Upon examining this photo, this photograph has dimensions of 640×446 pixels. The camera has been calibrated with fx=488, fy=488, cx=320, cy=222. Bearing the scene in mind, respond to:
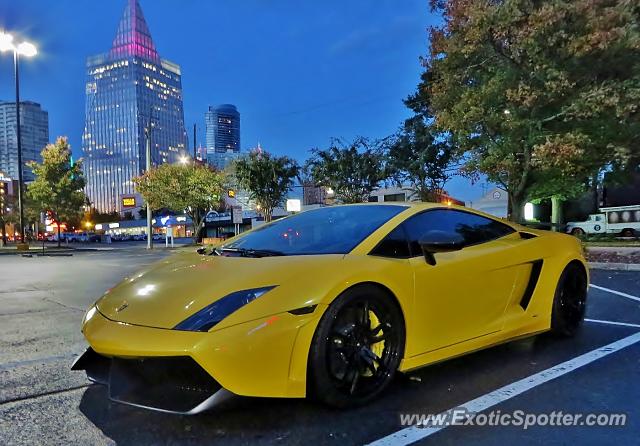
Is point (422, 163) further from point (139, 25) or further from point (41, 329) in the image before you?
point (139, 25)

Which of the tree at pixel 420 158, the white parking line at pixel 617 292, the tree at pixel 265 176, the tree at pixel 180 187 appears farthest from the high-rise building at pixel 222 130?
the white parking line at pixel 617 292

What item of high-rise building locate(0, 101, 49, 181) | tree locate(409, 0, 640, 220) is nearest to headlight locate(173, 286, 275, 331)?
tree locate(409, 0, 640, 220)

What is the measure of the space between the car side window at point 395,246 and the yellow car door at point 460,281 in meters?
0.05

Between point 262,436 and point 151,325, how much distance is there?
2.70ft

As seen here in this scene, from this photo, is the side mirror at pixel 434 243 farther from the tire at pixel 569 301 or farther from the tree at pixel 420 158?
the tree at pixel 420 158

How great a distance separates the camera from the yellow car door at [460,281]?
323cm

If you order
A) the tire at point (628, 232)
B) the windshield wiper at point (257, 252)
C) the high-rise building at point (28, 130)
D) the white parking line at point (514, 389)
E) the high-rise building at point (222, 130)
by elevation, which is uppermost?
the high-rise building at point (222, 130)

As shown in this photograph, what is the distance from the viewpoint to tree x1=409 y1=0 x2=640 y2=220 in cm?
1241

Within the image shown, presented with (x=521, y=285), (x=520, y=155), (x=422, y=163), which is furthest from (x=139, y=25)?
(x=521, y=285)

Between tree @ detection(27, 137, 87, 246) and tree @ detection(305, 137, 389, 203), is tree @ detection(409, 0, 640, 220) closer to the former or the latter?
tree @ detection(305, 137, 389, 203)

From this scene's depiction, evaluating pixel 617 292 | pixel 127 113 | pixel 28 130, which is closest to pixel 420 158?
pixel 617 292

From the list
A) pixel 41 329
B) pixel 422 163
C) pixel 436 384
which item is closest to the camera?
pixel 436 384

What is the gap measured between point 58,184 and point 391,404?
3852 cm

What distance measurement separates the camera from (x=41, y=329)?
549 cm
